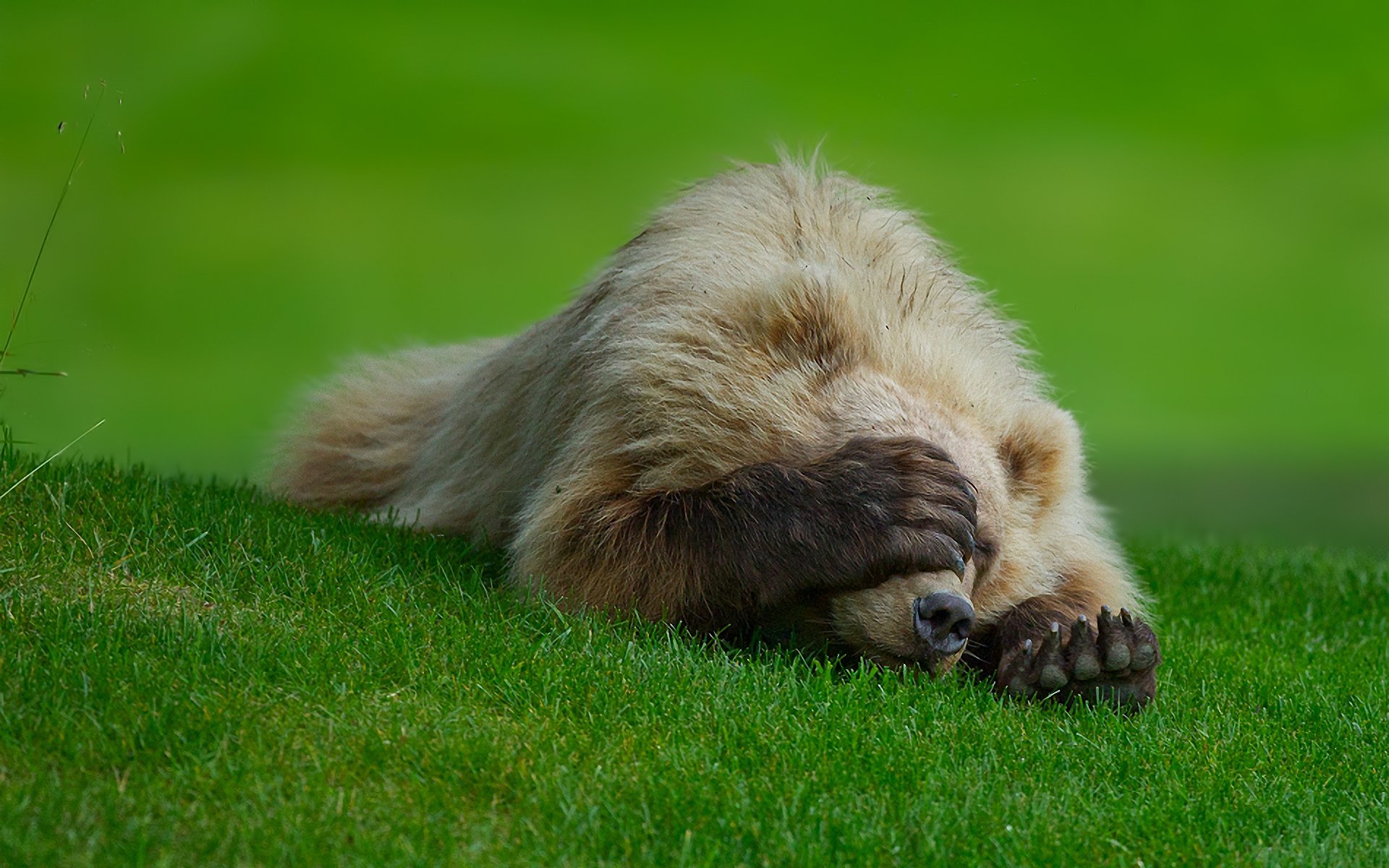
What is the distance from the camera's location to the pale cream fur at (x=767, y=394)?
A: 15.9 ft

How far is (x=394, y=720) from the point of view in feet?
11.7

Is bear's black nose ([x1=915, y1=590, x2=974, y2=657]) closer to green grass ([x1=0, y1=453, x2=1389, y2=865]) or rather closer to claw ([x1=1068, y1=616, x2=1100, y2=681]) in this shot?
green grass ([x1=0, y1=453, x2=1389, y2=865])

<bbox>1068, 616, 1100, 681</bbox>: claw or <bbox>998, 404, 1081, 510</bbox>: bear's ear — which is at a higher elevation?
<bbox>998, 404, 1081, 510</bbox>: bear's ear

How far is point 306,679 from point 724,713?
1041 millimetres

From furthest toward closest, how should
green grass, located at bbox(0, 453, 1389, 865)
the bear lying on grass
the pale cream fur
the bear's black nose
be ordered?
1. the pale cream fur
2. the bear lying on grass
3. the bear's black nose
4. green grass, located at bbox(0, 453, 1389, 865)

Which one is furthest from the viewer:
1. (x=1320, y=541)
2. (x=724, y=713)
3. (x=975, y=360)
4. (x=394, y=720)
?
(x=1320, y=541)

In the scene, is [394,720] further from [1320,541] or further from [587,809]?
[1320,541]

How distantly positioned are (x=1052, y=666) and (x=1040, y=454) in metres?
0.85

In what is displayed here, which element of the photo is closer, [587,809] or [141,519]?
[587,809]

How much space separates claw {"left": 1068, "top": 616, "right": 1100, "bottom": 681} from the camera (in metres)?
4.64

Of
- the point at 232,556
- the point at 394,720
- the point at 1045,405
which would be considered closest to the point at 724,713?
the point at 394,720

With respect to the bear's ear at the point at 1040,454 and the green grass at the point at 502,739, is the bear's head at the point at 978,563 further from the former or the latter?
the green grass at the point at 502,739

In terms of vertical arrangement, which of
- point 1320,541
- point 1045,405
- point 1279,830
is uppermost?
point 1045,405

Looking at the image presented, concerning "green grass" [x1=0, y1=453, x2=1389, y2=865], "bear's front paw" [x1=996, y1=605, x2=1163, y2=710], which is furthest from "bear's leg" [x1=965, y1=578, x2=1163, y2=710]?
"green grass" [x1=0, y1=453, x2=1389, y2=865]
